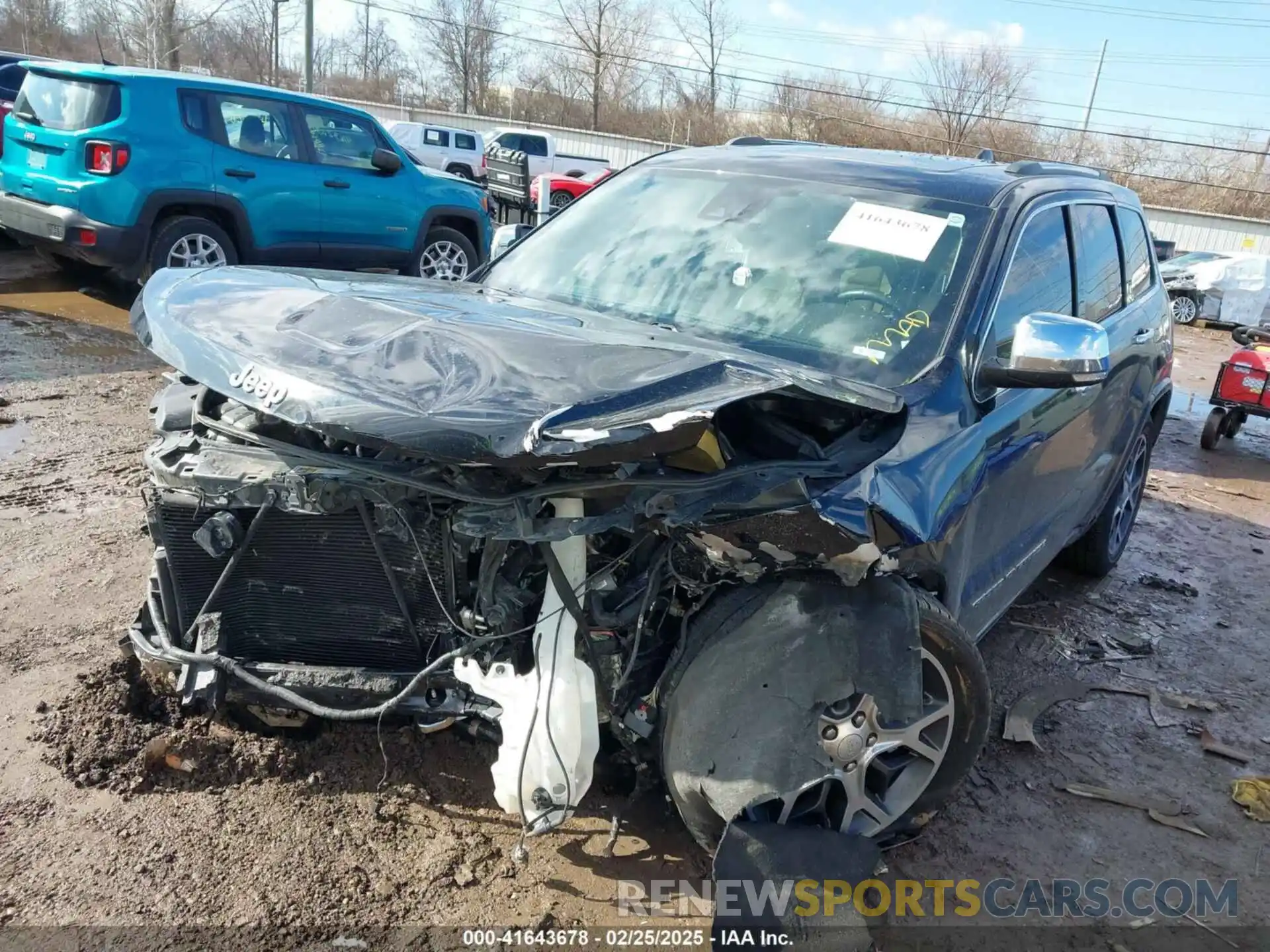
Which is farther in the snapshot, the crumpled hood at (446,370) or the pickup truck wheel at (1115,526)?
the pickup truck wheel at (1115,526)

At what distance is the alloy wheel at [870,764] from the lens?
91.5 inches

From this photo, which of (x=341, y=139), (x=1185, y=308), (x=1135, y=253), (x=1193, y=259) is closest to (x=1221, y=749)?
(x=1135, y=253)

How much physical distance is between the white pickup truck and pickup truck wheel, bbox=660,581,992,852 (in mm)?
21782

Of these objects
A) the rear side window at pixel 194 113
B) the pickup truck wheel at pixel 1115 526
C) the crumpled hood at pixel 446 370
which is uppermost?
the rear side window at pixel 194 113

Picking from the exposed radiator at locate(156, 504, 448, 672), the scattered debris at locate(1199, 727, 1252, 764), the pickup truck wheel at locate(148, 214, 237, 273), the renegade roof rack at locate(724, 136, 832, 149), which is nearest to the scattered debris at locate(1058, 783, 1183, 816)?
the scattered debris at locate(1199, 727, 1252, 764)

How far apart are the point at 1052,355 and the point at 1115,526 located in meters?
2.64

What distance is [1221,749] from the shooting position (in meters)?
3.50

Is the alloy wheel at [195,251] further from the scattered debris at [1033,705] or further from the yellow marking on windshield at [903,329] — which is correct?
the scattered debris at [1033,705]

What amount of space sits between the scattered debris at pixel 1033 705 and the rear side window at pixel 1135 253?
1721 millimetres

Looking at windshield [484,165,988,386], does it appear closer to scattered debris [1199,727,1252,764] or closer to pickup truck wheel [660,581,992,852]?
pickup truck wheel [660,581,992,852]

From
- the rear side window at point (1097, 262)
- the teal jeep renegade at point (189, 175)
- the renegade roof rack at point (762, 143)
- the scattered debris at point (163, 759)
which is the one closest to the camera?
the scattered debris at point (163, 759)

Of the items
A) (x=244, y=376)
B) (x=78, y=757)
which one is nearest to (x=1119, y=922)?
(x=244, y=376)

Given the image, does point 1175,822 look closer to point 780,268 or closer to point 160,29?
point 780,268

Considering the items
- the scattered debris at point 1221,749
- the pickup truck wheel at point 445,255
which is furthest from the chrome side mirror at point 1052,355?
the pickup truck wheel at point 445,255
